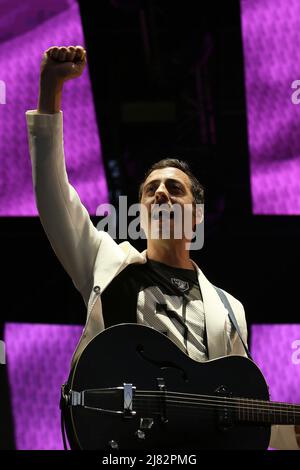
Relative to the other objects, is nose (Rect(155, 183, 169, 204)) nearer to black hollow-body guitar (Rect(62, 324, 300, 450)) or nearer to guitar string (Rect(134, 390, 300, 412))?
black hollow-body guitar (Rect(62, 324, 300, 450))

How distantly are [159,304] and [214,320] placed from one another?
0.75 ft

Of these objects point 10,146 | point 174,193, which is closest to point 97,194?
point 10,146

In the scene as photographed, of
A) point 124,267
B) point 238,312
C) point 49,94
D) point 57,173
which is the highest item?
point 49,94

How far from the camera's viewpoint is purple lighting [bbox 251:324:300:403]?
13.5 feet

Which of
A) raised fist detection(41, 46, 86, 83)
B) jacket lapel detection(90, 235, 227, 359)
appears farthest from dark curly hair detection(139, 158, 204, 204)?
raised fist detection(41, 46, 86, 83)

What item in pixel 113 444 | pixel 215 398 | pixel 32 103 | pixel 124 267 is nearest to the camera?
pixel 113 444

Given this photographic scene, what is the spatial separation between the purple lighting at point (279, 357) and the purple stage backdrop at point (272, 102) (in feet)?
2.19

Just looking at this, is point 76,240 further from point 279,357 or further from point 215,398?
point 279,357

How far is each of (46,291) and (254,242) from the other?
119cm

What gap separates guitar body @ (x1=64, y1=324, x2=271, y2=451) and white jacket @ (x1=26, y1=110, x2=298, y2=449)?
110 mm

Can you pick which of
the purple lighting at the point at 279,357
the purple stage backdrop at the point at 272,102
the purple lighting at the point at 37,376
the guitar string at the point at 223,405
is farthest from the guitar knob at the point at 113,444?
the purple stage backdrop at the point at 272,102

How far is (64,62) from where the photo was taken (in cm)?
239

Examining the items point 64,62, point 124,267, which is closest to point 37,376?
point 124,267
